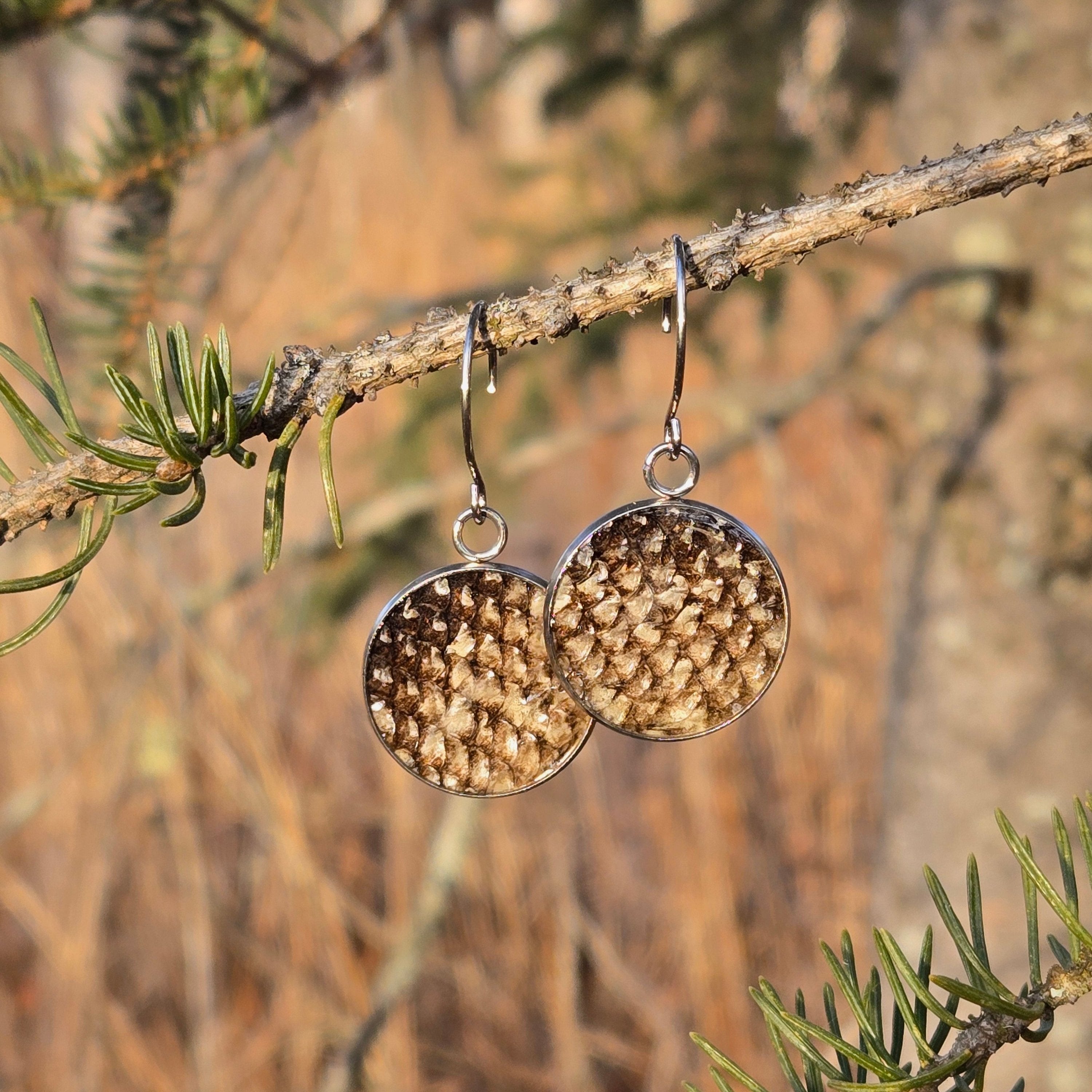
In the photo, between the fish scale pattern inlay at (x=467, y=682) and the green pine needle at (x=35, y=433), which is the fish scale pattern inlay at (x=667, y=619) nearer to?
the fish scale pattern inlay at (x=467, y=682)

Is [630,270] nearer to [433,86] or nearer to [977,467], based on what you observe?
[977,467]

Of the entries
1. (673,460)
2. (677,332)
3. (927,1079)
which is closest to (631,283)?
(677,332)

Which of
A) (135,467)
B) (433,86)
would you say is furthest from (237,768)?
(433,86)

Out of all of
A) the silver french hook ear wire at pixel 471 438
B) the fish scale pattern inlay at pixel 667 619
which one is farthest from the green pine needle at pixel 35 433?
the fish scale pattern inlay at pixel 667 619

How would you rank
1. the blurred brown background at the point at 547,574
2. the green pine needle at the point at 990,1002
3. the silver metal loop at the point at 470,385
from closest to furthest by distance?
the green pine needle at the point at 990,1002, the silver metal loop at the point at 470,385, the blurred brown background at the point at 547,574

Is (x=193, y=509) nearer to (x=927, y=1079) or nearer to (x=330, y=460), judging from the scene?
(x=330, y=460)

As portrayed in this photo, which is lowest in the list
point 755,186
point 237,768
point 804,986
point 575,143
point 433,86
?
point 804,986

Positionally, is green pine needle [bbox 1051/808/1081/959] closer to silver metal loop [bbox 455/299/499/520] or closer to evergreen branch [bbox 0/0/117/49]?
silver metal loop [bbox 455/299/499/520]
